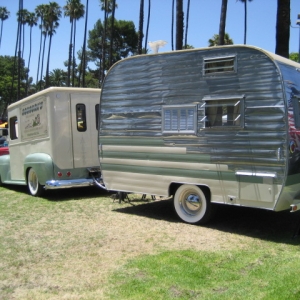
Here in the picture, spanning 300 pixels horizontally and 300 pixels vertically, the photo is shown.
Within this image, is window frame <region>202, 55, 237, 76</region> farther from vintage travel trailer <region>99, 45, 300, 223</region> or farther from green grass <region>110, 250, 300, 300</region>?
green grass <region>110, 250, 300, 300</region>

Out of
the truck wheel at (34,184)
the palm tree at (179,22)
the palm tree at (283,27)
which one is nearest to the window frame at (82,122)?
the truck wheel at (34,184)

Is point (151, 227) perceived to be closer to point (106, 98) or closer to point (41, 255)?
point (41, 255)

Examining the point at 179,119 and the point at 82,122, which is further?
the point at 82,122

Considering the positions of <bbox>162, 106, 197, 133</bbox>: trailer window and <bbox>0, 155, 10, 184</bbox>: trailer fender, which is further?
<bbox>0, 155, 10, 184</bbox>: trailer fender

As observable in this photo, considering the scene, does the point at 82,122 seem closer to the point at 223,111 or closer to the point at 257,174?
the point at 223,111

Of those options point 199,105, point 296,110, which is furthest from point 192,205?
point 296,110

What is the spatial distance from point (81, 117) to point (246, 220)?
4.68m

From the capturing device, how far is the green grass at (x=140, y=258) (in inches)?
179

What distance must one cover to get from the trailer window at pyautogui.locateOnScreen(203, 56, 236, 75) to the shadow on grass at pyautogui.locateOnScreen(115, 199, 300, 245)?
2.29 m

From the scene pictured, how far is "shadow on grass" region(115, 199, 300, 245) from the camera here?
663cm

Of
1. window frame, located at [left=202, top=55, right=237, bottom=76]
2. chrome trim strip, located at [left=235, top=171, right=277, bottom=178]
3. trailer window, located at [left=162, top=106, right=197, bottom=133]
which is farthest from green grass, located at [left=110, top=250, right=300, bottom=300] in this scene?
window frame, located at [left=202, top=55, right=237, bottom=76]

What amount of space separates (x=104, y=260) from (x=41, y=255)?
A: 94 cm

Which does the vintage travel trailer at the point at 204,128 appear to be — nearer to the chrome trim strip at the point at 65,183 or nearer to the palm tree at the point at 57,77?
the chrome trim strip at the point at 65,183

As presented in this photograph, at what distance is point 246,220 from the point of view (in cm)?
762
